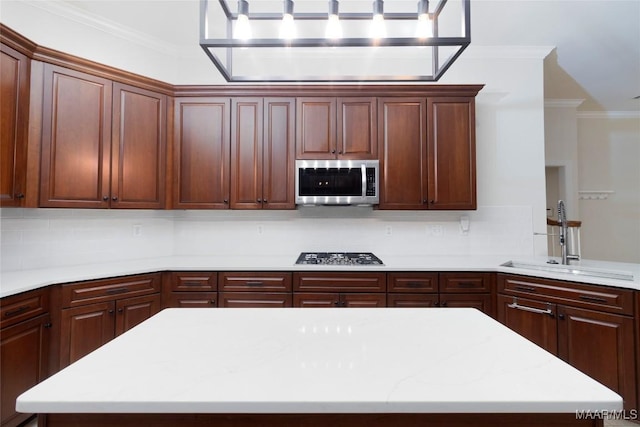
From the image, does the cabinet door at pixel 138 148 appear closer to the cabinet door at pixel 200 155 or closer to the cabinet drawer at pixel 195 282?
the cabinet door at pixel 200 155

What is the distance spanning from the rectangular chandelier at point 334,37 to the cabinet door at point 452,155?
0.45 meters

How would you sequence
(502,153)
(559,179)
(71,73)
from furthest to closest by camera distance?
(559,179)
(502,153)
(71,73)

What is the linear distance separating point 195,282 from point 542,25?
3.72 meters

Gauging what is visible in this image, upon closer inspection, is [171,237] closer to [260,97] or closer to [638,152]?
[260,97]

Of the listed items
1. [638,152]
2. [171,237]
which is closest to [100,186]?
[171,237]

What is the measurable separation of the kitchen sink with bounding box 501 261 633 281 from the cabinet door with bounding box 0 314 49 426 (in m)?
3.31

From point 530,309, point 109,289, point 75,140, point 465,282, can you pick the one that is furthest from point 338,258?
point 75,140

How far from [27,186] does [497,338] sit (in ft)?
9.23

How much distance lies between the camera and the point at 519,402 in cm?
57

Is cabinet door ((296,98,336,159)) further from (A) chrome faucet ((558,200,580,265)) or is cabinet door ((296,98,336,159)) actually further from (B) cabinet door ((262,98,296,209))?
(A) chrome faucet ((558,200,580,265))

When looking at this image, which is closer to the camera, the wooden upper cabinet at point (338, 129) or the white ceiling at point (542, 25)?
the white ceiling at point (542, 25)

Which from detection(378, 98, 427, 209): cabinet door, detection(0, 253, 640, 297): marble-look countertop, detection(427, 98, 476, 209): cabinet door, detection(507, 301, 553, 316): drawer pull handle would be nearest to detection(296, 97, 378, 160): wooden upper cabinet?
detection(378, 98, 427, 209): cabinet door

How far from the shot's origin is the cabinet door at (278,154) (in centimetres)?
264

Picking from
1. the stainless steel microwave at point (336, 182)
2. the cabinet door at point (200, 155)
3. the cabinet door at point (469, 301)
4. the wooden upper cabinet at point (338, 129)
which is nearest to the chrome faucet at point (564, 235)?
the cabinet door at point (469, 301)
